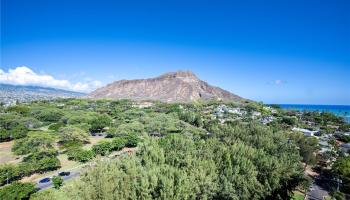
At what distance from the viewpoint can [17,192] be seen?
1001 inches

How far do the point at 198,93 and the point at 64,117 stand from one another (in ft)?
441

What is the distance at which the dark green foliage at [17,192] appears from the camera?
975 inches

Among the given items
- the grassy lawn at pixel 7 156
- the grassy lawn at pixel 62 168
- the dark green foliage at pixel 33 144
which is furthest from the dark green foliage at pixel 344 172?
the grassy lawn at pixel 7 156

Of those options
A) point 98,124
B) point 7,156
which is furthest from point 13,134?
point 98,124

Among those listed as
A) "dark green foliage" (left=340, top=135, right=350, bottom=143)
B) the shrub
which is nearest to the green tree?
the shrub

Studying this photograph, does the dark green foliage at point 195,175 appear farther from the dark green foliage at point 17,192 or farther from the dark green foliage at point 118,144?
the dark green foliage at point 118,144

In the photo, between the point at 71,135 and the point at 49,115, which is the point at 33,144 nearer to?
the point at 71,135

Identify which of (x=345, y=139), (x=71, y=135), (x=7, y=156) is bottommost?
(x=7, y=156)

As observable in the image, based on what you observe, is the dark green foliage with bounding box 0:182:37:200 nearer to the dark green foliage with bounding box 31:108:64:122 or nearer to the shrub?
the shrub

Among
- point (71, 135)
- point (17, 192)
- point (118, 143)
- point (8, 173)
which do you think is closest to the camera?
point (17, 192)

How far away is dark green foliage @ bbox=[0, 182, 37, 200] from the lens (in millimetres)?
24766

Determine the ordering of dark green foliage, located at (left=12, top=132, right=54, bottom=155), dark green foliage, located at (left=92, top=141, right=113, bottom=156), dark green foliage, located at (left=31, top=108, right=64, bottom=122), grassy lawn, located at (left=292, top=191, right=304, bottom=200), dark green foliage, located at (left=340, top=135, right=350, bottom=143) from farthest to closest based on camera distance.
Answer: dark green foliage, located at (left=31, top=108, right=64, bottom=122) → dark green foliage, located at (left=340, top=135, right=350, bottom=143) → dark green foliage, located at (left=92, top=141, right=113, bottom=156) → dark green foliage, located at (left=12, top=132, right=54, bottom=155) → grassy lawn, located at (left=292, top=191, right=304, bottom=200)

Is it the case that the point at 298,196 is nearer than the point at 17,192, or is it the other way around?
the point at 17,192

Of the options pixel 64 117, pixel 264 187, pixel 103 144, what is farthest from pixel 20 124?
pixel 264 187
